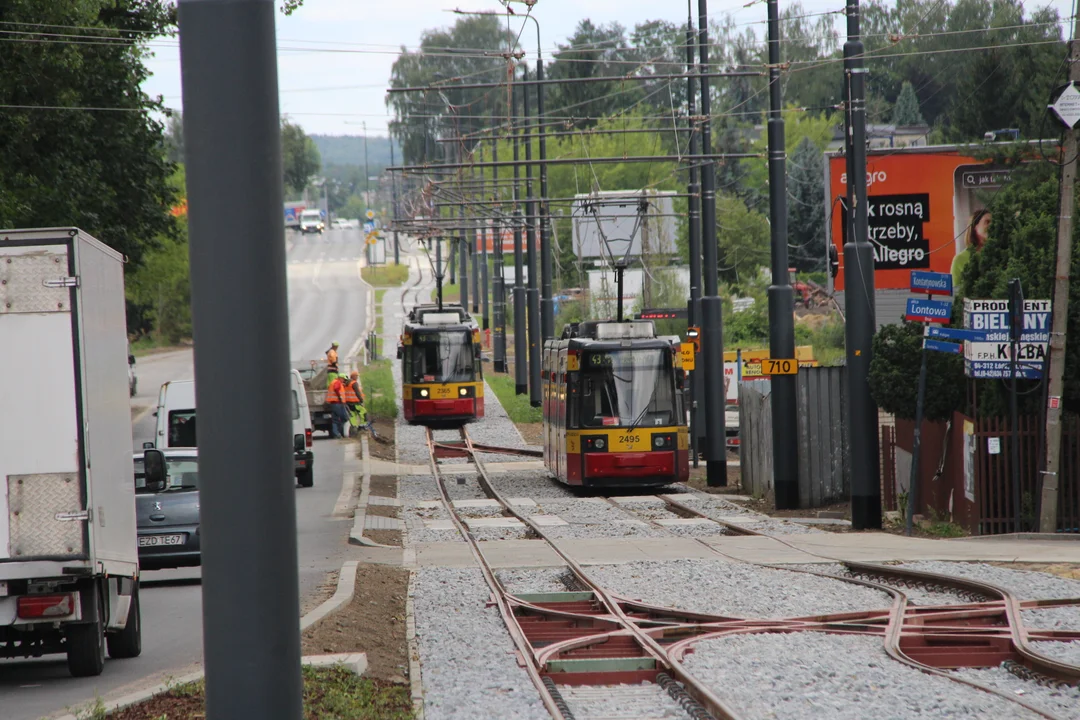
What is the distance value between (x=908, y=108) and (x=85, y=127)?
72671 mm

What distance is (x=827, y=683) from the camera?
9180 millimetres

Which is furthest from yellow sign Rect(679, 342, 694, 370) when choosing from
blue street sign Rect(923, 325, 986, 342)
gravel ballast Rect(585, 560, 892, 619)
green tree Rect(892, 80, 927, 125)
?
green tree Rect(892, 80, 927, 125)

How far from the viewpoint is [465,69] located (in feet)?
387

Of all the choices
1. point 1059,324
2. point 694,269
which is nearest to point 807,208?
point 694,269

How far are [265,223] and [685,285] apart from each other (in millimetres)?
63045

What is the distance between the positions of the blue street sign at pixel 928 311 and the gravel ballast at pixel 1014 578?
12.8 feet

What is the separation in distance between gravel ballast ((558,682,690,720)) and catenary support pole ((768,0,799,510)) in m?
13.2

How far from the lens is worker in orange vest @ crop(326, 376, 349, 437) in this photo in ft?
131

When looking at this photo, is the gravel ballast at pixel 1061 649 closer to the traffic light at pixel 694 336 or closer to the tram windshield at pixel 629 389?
the tram windshield at pixel 629 389

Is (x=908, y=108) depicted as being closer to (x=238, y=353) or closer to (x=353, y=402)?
(x=353, y=402)

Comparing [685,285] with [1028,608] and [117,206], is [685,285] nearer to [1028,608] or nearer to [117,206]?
[117,206]

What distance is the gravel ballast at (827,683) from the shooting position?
8.34 m

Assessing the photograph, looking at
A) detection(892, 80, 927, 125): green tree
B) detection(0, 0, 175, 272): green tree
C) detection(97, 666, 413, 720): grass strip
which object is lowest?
detection(97, 666, 413, 720): grass strip

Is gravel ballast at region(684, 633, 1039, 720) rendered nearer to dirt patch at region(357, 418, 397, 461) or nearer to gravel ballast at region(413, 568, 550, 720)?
gravel ballast at region(413, 568, 550, 720)
